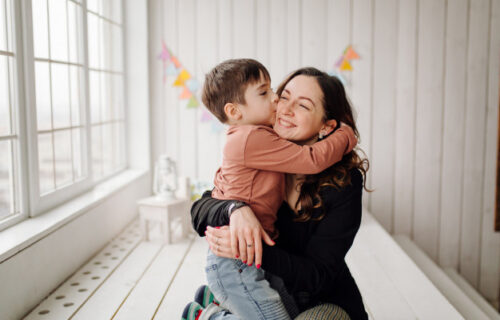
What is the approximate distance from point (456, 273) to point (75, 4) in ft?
11.6

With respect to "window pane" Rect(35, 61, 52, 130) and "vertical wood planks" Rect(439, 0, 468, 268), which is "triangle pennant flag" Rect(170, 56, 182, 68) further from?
"vertical wood planks" Rect(439, 0, 468, 268)

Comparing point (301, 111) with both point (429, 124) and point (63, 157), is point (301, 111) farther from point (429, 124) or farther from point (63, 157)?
point (429, 124)

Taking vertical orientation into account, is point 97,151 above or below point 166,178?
above

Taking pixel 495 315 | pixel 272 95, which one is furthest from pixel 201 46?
pixel 495 315

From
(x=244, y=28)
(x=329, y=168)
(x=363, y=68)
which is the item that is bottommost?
(x=329, y=168)

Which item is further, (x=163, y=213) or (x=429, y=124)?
(x=429, y=124)

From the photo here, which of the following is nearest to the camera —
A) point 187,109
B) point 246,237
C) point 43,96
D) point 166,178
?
point 246,237

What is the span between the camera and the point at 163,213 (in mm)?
3137

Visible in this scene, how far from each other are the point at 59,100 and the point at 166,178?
100cm

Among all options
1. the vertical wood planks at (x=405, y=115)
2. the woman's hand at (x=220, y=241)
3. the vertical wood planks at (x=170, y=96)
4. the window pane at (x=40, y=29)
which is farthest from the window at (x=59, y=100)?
the vertical wood planks at (x=405, y=115)

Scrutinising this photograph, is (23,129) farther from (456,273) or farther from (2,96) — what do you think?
(456,273)

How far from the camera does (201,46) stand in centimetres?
391

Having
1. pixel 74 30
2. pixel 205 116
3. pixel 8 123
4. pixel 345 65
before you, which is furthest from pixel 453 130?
pixel 8 123

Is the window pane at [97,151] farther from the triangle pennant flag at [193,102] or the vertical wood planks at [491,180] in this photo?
the vertical wood planks at [491,180]
